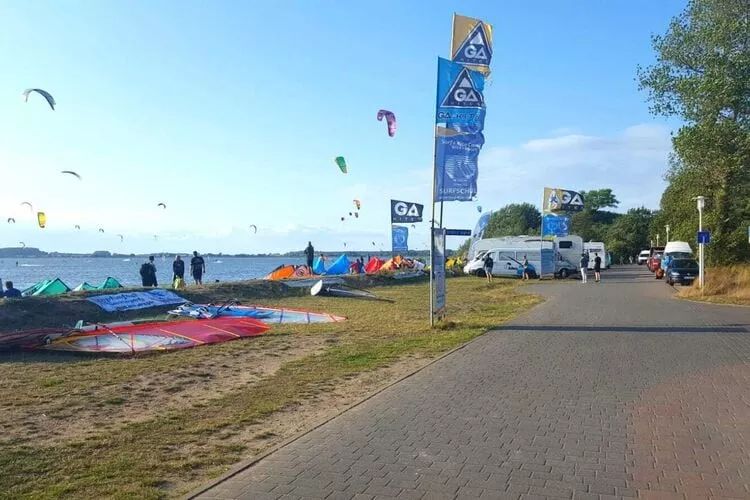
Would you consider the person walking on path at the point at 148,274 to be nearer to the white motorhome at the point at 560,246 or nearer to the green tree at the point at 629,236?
the white motorhome at the point at 560,246

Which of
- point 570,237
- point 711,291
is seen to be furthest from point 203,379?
point 570,237

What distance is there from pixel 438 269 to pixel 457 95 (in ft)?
13.3

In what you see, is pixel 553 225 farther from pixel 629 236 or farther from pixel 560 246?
pixel 629 236

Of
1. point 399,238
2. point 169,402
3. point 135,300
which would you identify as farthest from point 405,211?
point 169,402

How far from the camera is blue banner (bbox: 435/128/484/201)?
49.3 feet

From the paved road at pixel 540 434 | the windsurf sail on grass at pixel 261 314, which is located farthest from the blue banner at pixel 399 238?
the paved road at pixel 540 434

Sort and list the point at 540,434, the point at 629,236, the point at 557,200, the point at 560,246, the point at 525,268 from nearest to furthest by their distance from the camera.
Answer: the point at 540,434 → the point at 557,200 → the point at 525,268 → the point at 560,246 → the point at 629,236

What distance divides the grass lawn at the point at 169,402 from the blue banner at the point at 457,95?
4.81 meters

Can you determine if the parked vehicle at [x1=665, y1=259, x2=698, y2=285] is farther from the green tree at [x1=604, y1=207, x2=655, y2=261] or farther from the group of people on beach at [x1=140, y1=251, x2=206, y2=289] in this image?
the green tree at [x1=604, y1=207, x2=655, y2=261]

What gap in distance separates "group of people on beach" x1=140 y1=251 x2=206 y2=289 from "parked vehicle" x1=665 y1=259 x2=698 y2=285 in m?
22.9

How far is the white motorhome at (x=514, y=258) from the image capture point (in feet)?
135

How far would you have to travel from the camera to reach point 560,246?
144ft

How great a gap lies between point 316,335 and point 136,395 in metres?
6.08

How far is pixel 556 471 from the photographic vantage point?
5344mm
